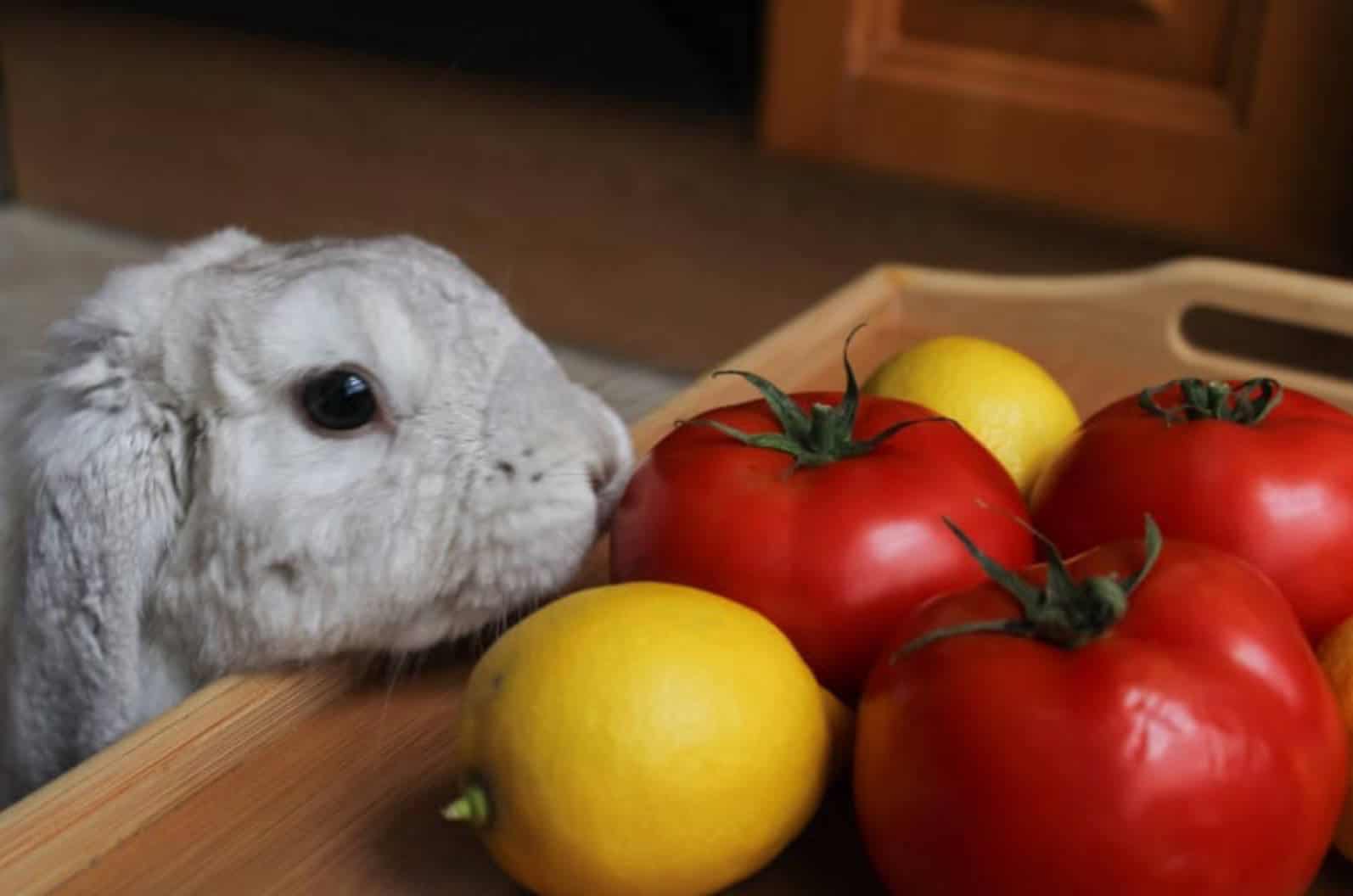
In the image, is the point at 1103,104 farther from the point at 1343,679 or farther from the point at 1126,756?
the point at 1126,756

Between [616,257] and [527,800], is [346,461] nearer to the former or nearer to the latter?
[527,800]

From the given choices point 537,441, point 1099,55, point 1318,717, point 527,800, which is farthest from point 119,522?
point 1099,55

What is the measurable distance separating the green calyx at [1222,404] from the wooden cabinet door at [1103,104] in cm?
110

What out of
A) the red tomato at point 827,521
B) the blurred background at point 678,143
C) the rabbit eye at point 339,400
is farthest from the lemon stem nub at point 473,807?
the blurred background at point 678,143

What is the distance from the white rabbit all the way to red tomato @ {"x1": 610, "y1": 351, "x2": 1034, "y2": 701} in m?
0.13

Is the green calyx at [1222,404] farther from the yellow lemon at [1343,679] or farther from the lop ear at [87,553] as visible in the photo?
the lop ear at [87,553]

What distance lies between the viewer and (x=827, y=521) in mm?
657

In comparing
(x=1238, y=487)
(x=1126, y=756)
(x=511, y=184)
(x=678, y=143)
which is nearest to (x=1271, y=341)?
(x=678, y=143)

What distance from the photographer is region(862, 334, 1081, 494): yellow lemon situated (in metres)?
0.85

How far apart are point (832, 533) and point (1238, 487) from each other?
0.60 feet

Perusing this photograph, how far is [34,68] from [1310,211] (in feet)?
7.45

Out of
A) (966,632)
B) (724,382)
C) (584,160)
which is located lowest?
(584,160)

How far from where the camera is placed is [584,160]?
7.79ft

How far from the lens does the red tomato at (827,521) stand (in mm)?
655
